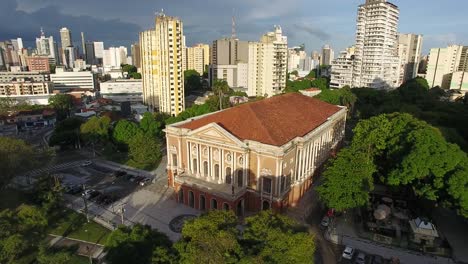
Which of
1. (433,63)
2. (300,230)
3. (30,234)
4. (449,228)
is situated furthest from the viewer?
(433,63)

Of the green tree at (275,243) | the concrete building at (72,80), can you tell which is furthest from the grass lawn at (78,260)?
the concrete building at (72,80)

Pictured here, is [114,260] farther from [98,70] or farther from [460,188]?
[98,70]

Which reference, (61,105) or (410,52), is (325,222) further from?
(410,52)

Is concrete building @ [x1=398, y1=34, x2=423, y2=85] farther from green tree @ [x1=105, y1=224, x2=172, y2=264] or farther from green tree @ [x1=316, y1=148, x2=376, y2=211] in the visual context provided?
green tree @ [x1=105, y1=224, x2=172, y2=264]

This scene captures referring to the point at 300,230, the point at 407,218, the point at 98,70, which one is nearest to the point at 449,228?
the point at 407,218

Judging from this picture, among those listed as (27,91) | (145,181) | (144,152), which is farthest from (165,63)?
(27,91)
